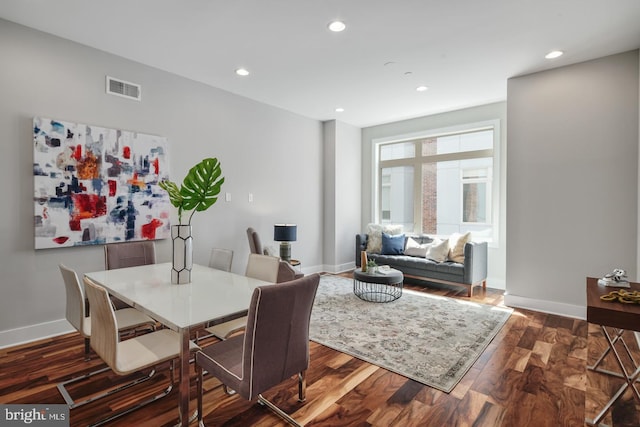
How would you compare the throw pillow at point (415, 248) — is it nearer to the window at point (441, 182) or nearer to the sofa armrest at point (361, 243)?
the window at point (441, 182)

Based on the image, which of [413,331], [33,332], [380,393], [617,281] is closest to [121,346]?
[380,393]

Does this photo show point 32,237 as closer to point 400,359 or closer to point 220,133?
point 220,133

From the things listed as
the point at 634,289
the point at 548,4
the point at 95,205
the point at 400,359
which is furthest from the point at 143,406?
the point at 548,4

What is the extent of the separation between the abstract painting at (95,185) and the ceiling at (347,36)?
0.81 meters

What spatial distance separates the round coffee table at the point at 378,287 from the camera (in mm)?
4035

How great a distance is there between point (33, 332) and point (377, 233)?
15.6 feet

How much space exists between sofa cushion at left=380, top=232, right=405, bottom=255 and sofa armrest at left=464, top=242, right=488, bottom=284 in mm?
1244

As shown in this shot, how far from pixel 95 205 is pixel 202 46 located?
76.0 inches

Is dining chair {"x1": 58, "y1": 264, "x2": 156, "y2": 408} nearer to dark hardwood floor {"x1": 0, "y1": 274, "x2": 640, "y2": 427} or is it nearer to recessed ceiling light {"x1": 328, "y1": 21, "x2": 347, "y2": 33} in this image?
dark hardwood floor {"x1": 0, "y1": 274, "x2": 640, "y2": 427}

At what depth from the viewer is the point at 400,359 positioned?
274cm

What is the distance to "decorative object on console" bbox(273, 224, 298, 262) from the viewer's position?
16.3 feet

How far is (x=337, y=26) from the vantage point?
2898 mm

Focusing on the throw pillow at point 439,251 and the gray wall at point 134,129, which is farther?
the throw pillow at point 439,251

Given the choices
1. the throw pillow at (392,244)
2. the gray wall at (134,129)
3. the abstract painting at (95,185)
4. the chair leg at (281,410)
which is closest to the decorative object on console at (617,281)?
the chair leg at (281,410)
